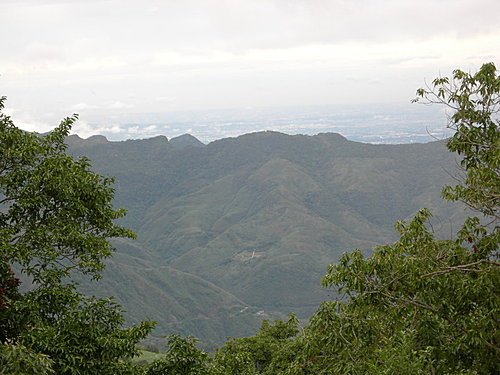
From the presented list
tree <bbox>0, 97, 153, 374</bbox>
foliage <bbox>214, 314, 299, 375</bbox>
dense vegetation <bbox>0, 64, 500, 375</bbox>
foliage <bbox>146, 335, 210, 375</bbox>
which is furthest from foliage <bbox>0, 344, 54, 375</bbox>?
foliage <bbox>214, 314, 299, 375</bbox>

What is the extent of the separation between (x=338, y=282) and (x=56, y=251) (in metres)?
7.02

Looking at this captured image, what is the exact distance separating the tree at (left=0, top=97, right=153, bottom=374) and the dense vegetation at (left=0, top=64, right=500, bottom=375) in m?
0.03

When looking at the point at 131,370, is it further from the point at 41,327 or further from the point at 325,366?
the point at 325,366

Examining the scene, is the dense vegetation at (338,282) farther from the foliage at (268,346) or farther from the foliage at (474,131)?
the foliage at (268,346)

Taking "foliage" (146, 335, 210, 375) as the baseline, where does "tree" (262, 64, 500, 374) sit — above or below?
above

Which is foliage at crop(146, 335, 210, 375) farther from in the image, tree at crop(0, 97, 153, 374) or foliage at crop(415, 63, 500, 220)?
foliage at crop(415, 63, 500, 220)

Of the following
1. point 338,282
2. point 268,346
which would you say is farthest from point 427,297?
point 268,346

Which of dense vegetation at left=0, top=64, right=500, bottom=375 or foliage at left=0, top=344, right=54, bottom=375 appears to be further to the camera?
dense vegetation at left=0, top=64, right=500, bottom=375

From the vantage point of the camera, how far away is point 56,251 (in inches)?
533

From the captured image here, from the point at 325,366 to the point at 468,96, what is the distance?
24.1 ft

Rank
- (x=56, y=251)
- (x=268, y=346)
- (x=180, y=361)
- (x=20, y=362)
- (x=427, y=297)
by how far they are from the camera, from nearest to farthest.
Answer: (x=20, y=362) < (x=427, y=297) < (x=180, y=361) < (x=56, y=251) < (x=268, y=346)

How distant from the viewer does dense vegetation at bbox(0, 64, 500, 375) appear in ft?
36.0

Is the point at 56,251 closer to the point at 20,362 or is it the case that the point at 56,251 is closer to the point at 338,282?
the point at 20,362

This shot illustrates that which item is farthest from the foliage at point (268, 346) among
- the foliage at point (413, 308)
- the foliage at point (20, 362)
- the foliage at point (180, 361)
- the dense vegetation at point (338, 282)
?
the foliage at point (20, 362)
